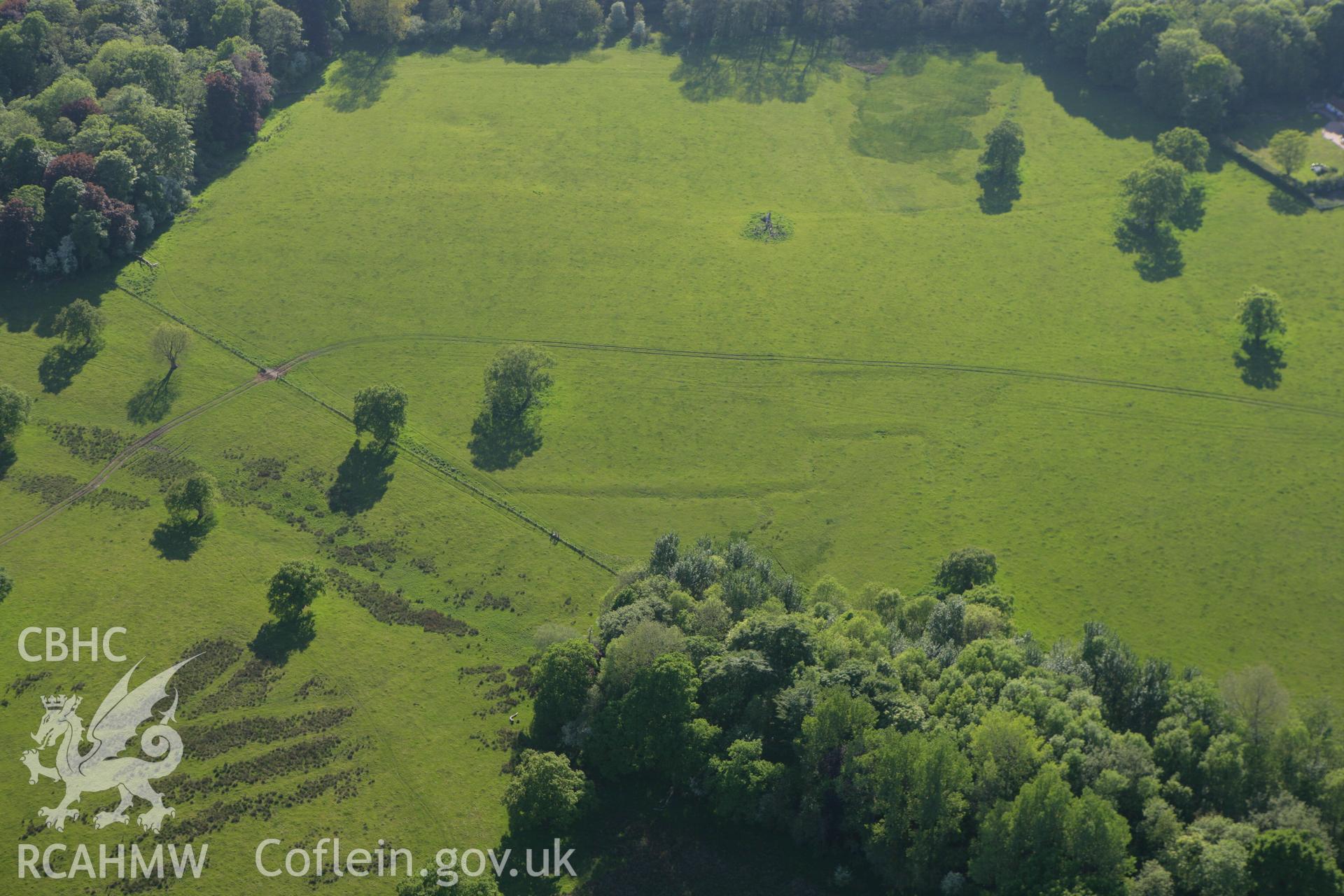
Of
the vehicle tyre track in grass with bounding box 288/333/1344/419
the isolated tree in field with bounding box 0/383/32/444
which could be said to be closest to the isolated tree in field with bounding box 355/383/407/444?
the vehicle tyre track in grass with bounding box 288/333/1344/419

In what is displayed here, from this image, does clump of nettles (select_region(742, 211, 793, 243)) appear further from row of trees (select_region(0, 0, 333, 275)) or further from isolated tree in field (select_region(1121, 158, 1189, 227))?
row of trees (select_region(0, 0, 333, 275))

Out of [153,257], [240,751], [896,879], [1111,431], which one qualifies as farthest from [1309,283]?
[153,257]

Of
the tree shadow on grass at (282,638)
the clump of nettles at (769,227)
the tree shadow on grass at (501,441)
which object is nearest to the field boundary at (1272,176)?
the clump of nettles at (769,227)

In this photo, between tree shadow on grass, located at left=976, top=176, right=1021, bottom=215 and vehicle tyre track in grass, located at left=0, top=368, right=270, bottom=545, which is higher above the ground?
tree shadow on grass, located at left=976, top=176, right=1021, bottom=215

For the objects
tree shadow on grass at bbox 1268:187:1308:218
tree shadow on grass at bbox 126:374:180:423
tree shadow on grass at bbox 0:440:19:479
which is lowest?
tree shadow on grass at bbox 0:440:19:479

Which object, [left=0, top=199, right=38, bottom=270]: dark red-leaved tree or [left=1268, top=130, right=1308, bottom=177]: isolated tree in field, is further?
[left=1268, top=130, right=1308, bottom=177]: isolated tree in field

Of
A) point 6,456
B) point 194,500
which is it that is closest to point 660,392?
point 194,500
